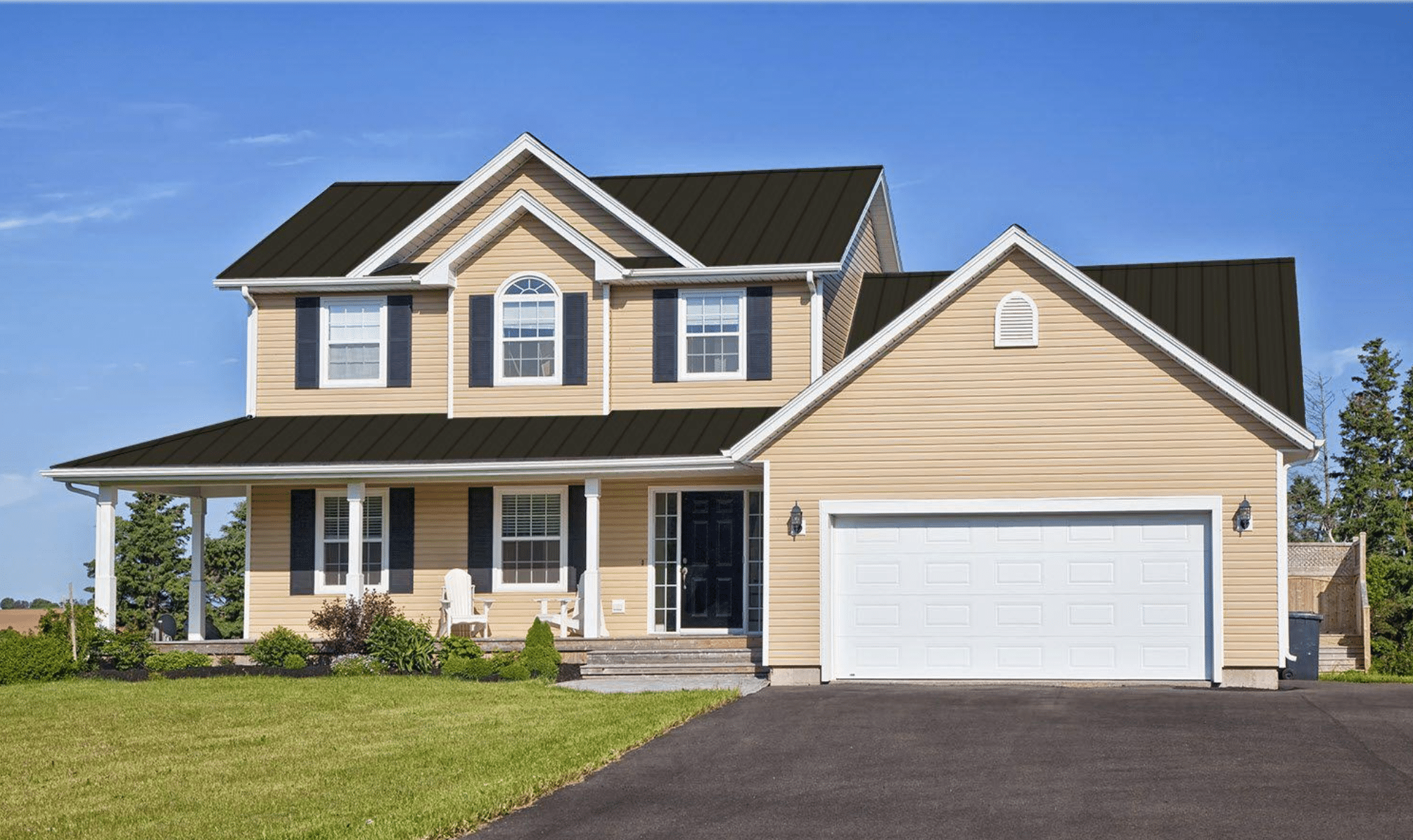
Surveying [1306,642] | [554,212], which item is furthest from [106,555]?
[1306,642]

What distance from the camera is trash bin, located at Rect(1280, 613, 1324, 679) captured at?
2258 centimetres

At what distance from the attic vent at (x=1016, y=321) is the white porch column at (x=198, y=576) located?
1265cm

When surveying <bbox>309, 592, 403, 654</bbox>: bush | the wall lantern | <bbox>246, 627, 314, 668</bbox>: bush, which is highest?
the wall lantern

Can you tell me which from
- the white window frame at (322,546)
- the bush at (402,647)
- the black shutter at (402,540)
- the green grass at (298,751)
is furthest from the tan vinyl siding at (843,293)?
the green grass at (298,751)

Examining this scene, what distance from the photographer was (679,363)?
24.9 metres

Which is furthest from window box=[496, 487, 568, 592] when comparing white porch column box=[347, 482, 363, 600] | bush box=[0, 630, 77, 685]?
bush box=[0, 630, 77, 685]

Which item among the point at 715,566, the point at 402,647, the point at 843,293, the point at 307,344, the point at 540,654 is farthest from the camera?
the point at 843,293

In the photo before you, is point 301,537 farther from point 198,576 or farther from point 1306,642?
point 1306,642

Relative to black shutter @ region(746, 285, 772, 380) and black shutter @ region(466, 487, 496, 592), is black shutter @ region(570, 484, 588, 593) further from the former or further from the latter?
black shutter @ region(746, 285, 772, 380)

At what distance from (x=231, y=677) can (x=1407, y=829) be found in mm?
15539

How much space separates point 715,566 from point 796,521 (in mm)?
3846

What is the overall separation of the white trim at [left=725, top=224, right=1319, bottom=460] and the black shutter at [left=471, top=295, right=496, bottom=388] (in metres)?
5.47

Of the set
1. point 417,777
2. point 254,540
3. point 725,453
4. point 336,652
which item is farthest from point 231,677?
point 417,777

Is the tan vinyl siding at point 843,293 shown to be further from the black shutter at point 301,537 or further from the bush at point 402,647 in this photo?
the black shutter at point 301,537
